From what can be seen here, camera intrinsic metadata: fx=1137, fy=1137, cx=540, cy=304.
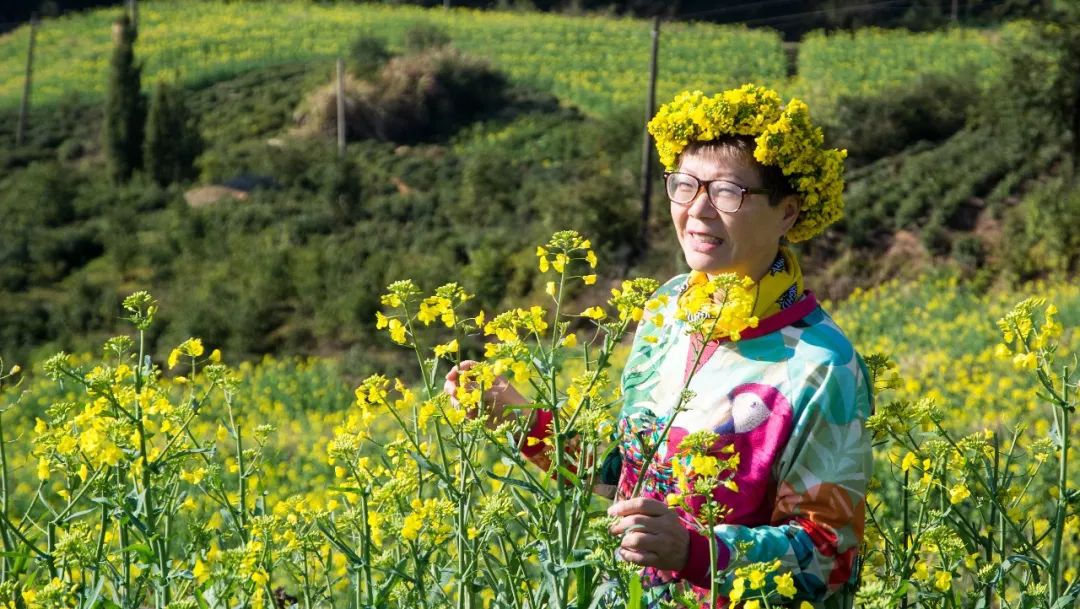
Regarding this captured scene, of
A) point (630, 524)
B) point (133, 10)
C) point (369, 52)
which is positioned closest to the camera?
point (630, 524)

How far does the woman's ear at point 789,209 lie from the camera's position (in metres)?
2.21

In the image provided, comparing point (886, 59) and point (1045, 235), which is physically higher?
point (886, 59)

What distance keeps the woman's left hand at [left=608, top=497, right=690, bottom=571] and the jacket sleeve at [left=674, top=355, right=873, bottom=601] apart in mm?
178

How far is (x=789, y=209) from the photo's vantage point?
7.36 ft

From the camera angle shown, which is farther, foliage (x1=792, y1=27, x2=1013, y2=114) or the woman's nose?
foliage (x1=792, y1=27, x2=1013, y2=114)

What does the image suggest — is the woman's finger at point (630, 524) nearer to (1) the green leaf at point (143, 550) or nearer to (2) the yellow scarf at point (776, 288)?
(2) the yellow scarf at point (776, 288)

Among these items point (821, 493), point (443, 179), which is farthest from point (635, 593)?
point (443, 179)

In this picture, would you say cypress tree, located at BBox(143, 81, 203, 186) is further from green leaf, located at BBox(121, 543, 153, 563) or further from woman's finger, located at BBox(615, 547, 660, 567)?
woman's finger, located at BBox(615, 547, 660, 567)

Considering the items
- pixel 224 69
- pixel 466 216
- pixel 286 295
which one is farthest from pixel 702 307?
pixel 224 69

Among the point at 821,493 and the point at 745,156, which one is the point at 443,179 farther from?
the point at 821,493

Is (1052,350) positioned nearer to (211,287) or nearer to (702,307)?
(702,307)

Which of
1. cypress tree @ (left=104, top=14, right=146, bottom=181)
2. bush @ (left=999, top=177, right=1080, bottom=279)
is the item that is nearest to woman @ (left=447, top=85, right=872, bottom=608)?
bush @ (left=999, top=177, right=1080, bottom=279)

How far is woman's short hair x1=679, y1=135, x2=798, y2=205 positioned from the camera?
216cm

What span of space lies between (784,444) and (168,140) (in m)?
27.7
